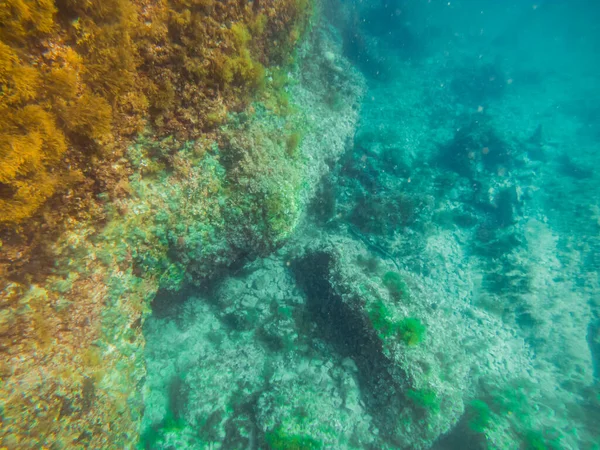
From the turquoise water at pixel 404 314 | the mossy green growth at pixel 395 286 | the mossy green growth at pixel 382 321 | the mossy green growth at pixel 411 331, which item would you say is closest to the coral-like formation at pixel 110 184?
the turquoise water at pixel 404 314

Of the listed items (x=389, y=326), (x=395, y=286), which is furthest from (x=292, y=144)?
(x=389, y=326)

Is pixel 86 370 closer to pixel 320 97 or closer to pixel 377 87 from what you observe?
pixel 320 97

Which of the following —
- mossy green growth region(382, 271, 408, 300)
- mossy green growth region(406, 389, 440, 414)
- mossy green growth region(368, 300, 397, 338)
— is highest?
mossy green growth region(382, 271, 408, 300)

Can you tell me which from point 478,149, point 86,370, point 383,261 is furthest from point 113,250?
point 478,149

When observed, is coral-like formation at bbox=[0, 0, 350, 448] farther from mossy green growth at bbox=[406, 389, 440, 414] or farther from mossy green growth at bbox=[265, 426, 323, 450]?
mossy green growth at bbox=[406, 389, 440, 414]

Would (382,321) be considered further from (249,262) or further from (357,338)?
(249,262)

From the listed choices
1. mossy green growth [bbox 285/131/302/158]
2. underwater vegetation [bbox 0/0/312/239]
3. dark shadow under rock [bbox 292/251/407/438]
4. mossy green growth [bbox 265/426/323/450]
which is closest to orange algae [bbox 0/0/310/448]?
underwater vegetation [bbox 0/0/312/239]
